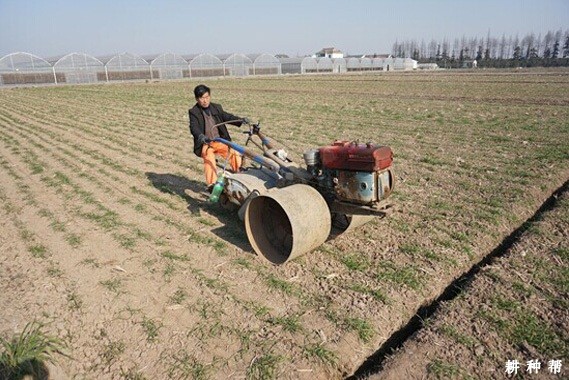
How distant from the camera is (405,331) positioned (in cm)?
345

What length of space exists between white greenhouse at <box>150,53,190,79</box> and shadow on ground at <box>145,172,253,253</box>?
148 feet

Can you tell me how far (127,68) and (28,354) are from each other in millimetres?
48898

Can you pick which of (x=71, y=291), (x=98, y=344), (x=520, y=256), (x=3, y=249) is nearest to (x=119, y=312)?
(x=98, y=344)

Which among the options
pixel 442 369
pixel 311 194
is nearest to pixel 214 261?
pixel 311 194

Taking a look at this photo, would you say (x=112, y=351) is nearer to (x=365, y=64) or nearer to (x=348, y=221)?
(x=348, y=221)

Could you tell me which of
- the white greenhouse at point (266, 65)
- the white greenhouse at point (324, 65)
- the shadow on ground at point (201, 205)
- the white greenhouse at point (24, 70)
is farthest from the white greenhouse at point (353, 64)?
the shadow on ground at point (201, 205)

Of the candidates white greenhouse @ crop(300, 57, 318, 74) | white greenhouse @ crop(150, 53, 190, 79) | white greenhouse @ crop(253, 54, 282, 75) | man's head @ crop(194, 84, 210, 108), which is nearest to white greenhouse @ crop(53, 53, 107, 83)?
white greenhouse @ crop(150, 53, 190, 79)

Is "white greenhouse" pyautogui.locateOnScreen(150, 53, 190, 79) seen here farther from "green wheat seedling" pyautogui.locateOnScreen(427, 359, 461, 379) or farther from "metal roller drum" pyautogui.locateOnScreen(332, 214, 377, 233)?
"green wheat seedling" pyautogui.locateOnScreen(427, 359, 461, 379)

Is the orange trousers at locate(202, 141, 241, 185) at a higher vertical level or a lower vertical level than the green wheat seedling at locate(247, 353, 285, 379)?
higher

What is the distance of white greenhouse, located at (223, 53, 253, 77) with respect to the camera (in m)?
55.0

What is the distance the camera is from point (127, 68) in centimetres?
4697

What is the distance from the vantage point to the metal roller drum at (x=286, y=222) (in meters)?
4.08

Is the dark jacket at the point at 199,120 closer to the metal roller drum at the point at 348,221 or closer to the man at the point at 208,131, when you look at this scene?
the man at the point at 208,131

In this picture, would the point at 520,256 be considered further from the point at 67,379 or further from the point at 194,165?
the point at 194,165
